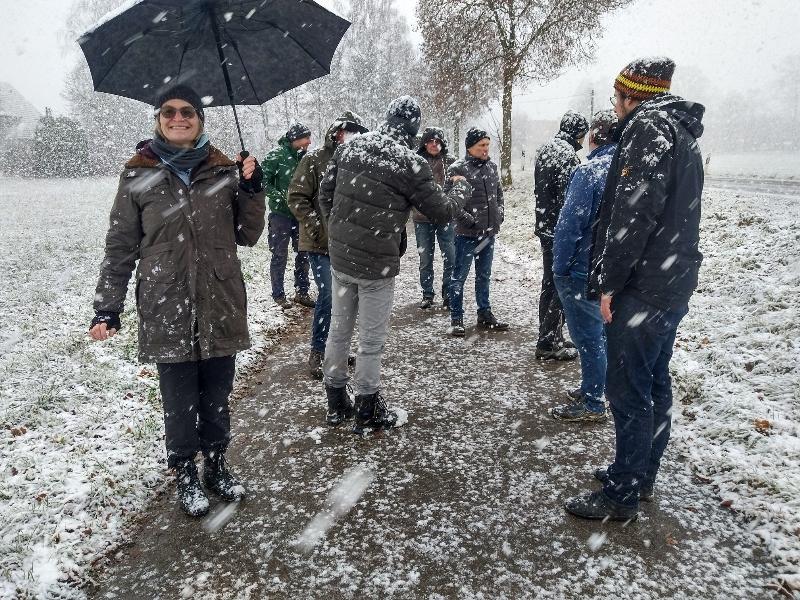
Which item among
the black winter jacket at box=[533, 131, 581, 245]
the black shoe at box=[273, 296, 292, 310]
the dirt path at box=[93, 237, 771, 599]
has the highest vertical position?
→ the black winter jacket at box=[533, 131, 581, 245]

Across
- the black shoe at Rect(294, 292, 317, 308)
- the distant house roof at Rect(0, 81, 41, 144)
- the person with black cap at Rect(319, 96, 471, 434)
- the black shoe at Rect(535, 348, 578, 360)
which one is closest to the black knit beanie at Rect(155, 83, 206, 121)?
the person with black cap at Rect(319, 96, 471, 434)

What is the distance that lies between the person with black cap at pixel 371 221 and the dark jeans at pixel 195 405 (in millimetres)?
1060

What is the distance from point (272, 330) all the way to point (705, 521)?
5.07m

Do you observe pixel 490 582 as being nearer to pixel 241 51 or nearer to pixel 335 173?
pixel 335 173

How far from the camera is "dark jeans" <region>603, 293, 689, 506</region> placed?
265 cm

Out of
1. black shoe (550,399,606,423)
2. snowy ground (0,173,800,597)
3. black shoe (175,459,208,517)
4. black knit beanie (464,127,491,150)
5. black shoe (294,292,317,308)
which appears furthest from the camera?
black shoe (294,292,317,308)

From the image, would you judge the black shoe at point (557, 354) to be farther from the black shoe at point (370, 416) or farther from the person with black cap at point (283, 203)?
the person with black cap at point (283, 203)

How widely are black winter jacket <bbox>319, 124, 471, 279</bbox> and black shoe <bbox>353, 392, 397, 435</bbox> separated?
106cm

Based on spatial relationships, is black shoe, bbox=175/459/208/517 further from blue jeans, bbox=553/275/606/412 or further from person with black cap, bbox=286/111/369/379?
blue jeans, bbox=553/275/606/412

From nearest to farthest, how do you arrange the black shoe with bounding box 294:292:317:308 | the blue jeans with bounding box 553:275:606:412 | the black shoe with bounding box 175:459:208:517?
the black shoe with bounding box 175:459:208:517 → the blue jeans with bounding box 553:275:606:412 → the black shoe with bounding box 294:292:317:308

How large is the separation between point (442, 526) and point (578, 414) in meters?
1.76

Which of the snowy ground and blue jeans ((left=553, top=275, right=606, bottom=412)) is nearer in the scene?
the snowy ground

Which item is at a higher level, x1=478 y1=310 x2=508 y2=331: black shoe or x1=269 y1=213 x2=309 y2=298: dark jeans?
x1=269 y1=213 x2=309 y2=298: dark jeans

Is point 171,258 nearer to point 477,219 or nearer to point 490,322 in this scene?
point 477,219
